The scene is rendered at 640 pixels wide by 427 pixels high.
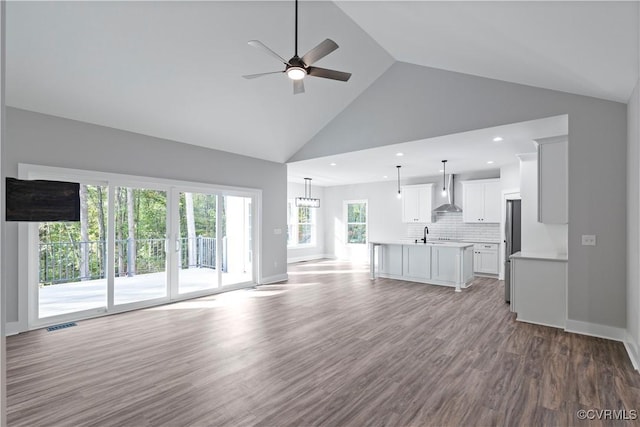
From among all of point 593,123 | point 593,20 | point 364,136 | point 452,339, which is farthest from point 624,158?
point 364,136

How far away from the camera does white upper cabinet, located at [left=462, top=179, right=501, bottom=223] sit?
7922 mm

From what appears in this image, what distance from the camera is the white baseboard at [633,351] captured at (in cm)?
Answer: 304

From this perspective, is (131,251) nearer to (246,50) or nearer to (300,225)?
(246,50)

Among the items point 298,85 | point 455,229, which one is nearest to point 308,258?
point 455,229

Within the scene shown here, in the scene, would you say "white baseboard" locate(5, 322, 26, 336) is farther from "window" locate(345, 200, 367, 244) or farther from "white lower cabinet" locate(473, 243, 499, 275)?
"window" locate(345, 200, 367, 244)

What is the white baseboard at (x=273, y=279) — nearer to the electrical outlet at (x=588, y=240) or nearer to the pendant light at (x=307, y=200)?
the pendant light at (x=307, y=200)

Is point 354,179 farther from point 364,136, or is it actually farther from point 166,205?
point 166,205

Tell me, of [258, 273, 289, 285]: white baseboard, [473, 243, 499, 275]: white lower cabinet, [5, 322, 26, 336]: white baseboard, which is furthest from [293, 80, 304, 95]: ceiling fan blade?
[473, 243, 499, 275]: white lower cabinet

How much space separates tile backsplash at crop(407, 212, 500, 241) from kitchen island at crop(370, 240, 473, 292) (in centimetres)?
147

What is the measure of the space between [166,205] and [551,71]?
18.5 ft

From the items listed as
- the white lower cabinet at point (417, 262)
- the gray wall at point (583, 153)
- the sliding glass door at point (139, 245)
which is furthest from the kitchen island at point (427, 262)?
the sliding glass door at point (139, 245)

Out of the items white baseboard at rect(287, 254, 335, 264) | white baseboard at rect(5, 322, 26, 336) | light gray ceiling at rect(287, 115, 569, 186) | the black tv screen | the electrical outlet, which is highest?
light gray ceiling at rect(287, 115, 569, 186)

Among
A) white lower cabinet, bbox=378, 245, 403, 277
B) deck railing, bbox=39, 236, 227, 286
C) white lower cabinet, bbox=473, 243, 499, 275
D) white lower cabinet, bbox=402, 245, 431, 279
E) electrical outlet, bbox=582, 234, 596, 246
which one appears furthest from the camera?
white lower cabinet, bbox=473, 243, 499, 275

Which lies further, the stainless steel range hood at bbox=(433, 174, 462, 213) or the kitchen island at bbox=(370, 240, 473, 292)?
the stainless steel range hood at bbox=(433, 174, 462, 213)
